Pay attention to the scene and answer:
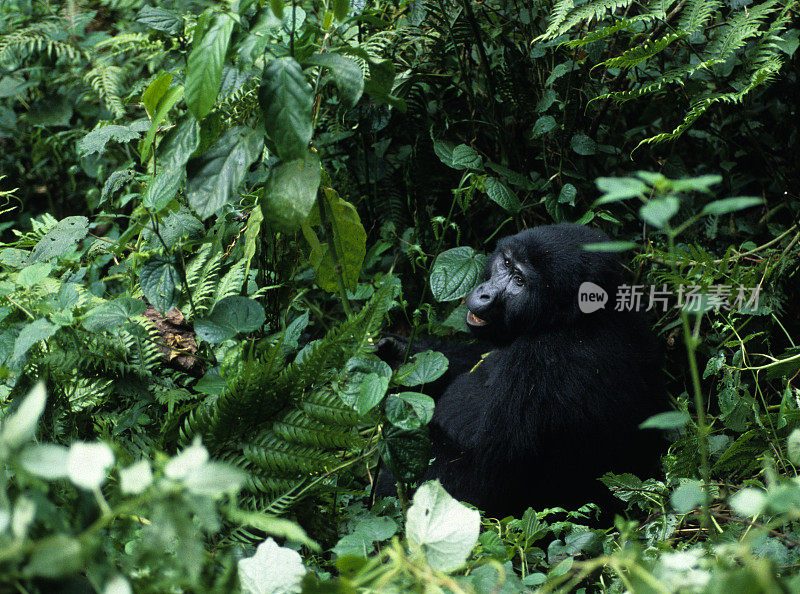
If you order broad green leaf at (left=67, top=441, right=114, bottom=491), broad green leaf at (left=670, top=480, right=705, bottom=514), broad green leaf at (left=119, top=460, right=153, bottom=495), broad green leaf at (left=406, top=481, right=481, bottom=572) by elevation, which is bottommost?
broad green leaf at (left=406, top=481, right=481, bottom=572)

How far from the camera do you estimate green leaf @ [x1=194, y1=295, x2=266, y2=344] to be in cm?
193

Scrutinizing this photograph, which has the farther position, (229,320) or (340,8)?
(229,320)

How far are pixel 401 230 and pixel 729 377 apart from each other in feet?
5.54

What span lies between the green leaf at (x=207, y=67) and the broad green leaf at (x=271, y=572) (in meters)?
0.98

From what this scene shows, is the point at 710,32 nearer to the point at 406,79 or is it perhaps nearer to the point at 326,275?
the point at 406,79

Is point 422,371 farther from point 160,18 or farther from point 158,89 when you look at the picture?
point 160,18

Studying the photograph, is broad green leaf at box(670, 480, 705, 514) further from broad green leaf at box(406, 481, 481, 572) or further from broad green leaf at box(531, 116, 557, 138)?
broad green leaf at box(531, 116, 557, 138)

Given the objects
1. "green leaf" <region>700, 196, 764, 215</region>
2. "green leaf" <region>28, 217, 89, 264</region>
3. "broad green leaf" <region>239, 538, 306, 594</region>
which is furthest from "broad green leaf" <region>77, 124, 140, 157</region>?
"green leaf" <region>700, 196, 764, 215</region>

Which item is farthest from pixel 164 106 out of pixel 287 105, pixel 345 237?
pixel 345 237

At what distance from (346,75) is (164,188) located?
567mm

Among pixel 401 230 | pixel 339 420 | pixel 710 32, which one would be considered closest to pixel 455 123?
pixel 401 230

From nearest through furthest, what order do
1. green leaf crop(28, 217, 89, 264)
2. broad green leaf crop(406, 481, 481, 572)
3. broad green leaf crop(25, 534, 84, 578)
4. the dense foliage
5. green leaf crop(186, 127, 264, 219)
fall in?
broad green leaf crop(25, 534, 84, 578) → the dense foliage → broad green leaf crop(406, 481, 481, 572) → green leaf crop(186, 127, 264, 219) → green leaf crop(28, 217, 89, 264)

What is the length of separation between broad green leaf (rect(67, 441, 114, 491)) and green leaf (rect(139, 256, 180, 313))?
1.11 meters

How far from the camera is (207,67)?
1561mm
